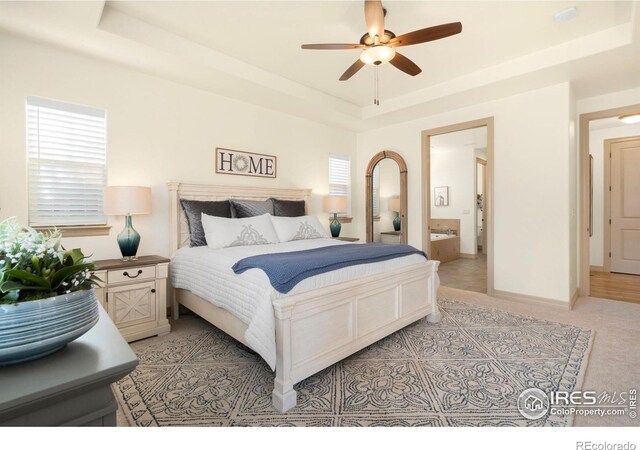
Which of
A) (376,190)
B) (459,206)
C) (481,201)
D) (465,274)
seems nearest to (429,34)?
(376,190)

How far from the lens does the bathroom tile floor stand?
187 inches

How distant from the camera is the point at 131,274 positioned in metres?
2.81

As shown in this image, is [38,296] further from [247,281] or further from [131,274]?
[131,274]

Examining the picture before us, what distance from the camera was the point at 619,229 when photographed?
18.1 feet

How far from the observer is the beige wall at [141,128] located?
105 inches

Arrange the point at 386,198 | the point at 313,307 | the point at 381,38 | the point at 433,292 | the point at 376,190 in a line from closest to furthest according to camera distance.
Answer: the point at 313,307
the point at 381,38
the point at 433,292
the point at 386,198
the point at 376,190

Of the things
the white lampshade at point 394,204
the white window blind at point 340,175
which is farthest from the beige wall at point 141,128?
the white lampshade at point 394,204

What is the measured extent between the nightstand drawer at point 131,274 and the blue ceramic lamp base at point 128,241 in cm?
24

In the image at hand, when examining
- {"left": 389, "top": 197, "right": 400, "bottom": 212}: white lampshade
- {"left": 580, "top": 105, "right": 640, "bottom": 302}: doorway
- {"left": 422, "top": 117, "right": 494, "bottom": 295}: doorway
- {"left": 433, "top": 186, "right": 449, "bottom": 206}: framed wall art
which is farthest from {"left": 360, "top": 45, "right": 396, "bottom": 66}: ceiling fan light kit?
{"left": 433, "top": 186, "right": 449, "bottom": 206}: framed wall art

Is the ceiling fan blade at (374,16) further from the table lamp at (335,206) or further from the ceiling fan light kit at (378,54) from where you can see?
the table lamp at (335,206)

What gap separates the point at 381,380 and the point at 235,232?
1.90m

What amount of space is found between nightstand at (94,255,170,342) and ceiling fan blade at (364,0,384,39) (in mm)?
2619
